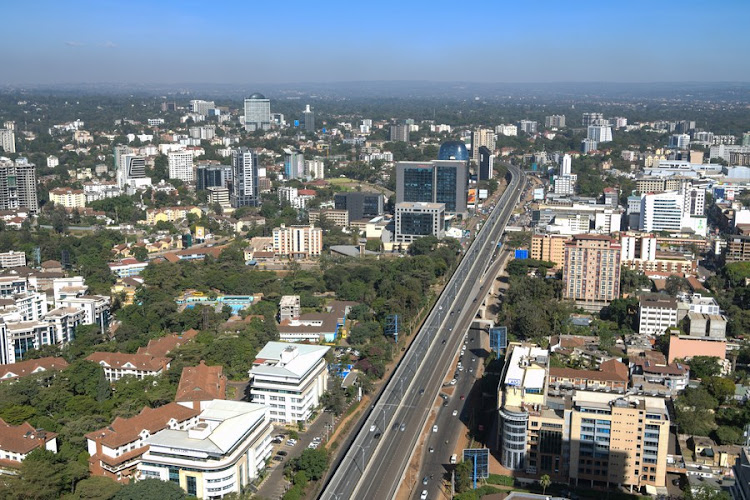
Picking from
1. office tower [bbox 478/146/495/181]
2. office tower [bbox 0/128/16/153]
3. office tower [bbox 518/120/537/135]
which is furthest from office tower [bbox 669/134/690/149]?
office tower [bbox 0/128/16/153]

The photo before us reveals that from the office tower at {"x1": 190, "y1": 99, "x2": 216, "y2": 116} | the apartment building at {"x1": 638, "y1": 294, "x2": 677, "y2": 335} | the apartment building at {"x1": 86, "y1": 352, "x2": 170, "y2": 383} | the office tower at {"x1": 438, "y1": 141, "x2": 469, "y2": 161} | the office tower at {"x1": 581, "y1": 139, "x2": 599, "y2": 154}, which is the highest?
the office tower at {"x1": 190, "y1": 99, "x2": 216, "y2": 116}

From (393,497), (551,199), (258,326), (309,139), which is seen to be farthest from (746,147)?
(393,497)

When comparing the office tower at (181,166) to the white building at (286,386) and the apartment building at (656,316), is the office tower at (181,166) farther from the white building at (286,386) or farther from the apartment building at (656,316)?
the white building at (286,386)

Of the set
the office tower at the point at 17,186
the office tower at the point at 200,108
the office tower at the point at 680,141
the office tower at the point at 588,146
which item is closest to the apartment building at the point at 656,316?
the office tower at the point at 17,186

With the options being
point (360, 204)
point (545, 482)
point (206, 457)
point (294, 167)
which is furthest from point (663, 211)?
point (206, 457)

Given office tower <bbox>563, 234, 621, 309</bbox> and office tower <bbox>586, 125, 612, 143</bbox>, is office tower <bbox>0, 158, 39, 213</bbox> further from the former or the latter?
office tower <bbox>586, 125, 612, 143</bbox>

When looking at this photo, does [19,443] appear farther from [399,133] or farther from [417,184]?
[399,133]
